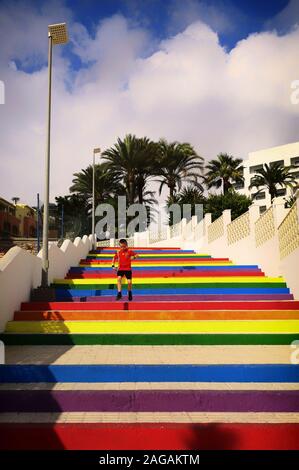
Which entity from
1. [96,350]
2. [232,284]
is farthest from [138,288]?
[96,350]

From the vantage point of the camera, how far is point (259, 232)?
32.7ft

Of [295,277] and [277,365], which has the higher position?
[295,277]

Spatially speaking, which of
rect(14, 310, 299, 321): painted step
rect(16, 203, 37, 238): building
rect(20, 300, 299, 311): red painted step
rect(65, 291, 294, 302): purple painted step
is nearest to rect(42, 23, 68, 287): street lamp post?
rect(20, 300, 299, 311): red painted step

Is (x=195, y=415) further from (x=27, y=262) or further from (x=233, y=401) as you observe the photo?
(x=27, y=262)

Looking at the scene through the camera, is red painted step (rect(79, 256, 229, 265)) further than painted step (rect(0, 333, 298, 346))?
Yes

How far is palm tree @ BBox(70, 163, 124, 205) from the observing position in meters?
29.0

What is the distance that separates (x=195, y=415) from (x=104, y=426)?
966mm

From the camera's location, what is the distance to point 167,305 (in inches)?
262

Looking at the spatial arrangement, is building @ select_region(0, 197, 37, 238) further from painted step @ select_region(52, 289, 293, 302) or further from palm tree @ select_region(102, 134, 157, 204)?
painted step @ select_region(52, 289, 293, 302)

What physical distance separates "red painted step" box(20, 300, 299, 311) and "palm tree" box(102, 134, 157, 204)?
21.2m

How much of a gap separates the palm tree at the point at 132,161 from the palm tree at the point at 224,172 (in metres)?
13.0

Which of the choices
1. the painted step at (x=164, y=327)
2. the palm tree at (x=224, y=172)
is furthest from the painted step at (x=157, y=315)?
the palm tree at (x=224, y=172)
